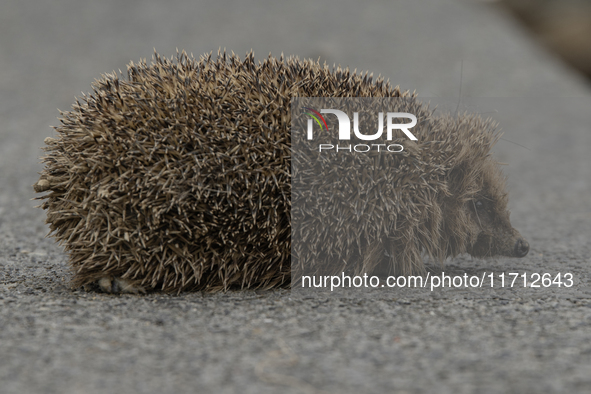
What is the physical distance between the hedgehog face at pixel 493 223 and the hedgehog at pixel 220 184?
0.44 m

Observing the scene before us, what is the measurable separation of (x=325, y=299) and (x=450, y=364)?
1317 mm

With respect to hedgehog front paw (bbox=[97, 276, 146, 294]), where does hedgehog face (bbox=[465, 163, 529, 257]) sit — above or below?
above

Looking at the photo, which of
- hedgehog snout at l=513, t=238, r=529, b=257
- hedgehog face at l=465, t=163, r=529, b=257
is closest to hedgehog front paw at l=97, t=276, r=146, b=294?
hedgehog face at l=465, t=163, r=529, b=257

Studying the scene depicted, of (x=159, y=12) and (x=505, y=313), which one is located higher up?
(x=159, y=12)

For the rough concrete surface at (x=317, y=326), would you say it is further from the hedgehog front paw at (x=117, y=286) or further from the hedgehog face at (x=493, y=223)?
the hedgehog face at (x=493, y=223)

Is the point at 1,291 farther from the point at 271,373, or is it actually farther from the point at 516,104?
the point at 516,104

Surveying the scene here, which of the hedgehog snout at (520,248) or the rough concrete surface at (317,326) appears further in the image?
the hedgehog snout at (520,248)

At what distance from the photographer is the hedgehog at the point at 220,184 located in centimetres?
397

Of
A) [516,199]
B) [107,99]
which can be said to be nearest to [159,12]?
[516,199]

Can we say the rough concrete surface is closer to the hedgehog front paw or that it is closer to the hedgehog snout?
the hedgehog front paw

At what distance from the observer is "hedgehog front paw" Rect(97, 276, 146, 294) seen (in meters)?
4.25

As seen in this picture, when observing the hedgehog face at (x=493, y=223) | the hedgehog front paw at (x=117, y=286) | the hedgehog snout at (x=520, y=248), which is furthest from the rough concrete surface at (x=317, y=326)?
the hedgehog snout at (x=520, y=248)

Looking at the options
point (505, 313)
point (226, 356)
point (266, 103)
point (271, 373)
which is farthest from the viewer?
point (266, 103)

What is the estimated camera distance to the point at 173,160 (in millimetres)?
3963
